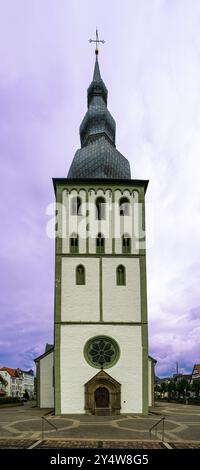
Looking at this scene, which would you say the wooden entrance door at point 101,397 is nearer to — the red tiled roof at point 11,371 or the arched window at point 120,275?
the arched window at point 120,275

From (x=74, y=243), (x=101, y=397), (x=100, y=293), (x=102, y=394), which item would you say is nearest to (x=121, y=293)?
(x=100, y=293)

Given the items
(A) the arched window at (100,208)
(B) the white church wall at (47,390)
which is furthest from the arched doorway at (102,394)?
(A) the arched window at (100,208)

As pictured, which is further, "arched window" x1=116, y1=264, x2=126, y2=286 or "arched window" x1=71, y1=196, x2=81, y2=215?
"arched window" x1=71, y1=196, x2=81, y2=215

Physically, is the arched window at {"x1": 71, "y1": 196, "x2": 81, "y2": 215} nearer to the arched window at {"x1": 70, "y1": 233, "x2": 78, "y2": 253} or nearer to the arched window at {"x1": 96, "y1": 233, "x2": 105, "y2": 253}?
the arched window at {"x1": 70, "y1": 233, "x2": 78, "y2": 253}

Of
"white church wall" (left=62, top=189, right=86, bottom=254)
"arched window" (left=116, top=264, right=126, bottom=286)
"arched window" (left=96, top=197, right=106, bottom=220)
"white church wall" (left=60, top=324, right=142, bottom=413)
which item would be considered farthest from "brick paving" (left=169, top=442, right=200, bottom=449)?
"arched window" (left=96, top=197, right=106, bottom=220)

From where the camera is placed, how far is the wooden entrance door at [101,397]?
2889 cm

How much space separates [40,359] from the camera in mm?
38812

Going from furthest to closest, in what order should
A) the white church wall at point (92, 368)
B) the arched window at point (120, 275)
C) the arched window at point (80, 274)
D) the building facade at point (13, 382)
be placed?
1. the building facade at point (13, 382)
2. the arched window at point (120, 275)
3. the arched window at point (80, 274)
4. the white church wall at point (92, 368)

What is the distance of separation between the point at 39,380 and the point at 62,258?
496 inches

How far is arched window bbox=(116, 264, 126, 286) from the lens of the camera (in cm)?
3123

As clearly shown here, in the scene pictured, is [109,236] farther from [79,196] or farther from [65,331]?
[65,331]

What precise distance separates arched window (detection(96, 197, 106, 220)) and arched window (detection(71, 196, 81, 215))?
53.5 inches

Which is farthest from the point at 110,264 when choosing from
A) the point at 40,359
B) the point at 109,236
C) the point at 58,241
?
the point at 40,359

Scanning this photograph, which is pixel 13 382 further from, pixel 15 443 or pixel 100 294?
pixel 15 443
